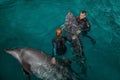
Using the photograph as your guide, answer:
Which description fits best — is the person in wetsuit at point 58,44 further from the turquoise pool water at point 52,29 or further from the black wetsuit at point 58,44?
the turquoise pool water at point 52,29

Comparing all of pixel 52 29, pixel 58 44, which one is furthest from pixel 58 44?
pixel 52 29

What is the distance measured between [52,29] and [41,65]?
173 inches

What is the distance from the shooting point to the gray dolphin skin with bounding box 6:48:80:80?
8859mm

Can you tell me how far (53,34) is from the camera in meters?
12.9

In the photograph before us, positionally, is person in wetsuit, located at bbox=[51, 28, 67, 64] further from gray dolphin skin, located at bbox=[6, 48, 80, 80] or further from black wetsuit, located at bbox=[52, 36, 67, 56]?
gray dolphin skin, located at bbox=[6, 48, 80, 80]

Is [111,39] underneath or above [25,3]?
underneath

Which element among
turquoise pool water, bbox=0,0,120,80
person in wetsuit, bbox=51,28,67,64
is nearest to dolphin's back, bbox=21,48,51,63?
person in wetsuit, bbox=51,28,67,64

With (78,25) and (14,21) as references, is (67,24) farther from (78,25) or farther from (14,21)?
(14,21)

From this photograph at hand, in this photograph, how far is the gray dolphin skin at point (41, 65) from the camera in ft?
29.1

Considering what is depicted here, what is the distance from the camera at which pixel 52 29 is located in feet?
43.1

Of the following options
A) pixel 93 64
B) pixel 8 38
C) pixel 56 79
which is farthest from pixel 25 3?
pixel 56 79

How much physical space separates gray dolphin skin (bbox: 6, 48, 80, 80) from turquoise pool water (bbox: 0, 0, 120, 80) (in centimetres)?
144

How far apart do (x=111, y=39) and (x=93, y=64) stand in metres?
1.90

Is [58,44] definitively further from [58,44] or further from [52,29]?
[52,29]
